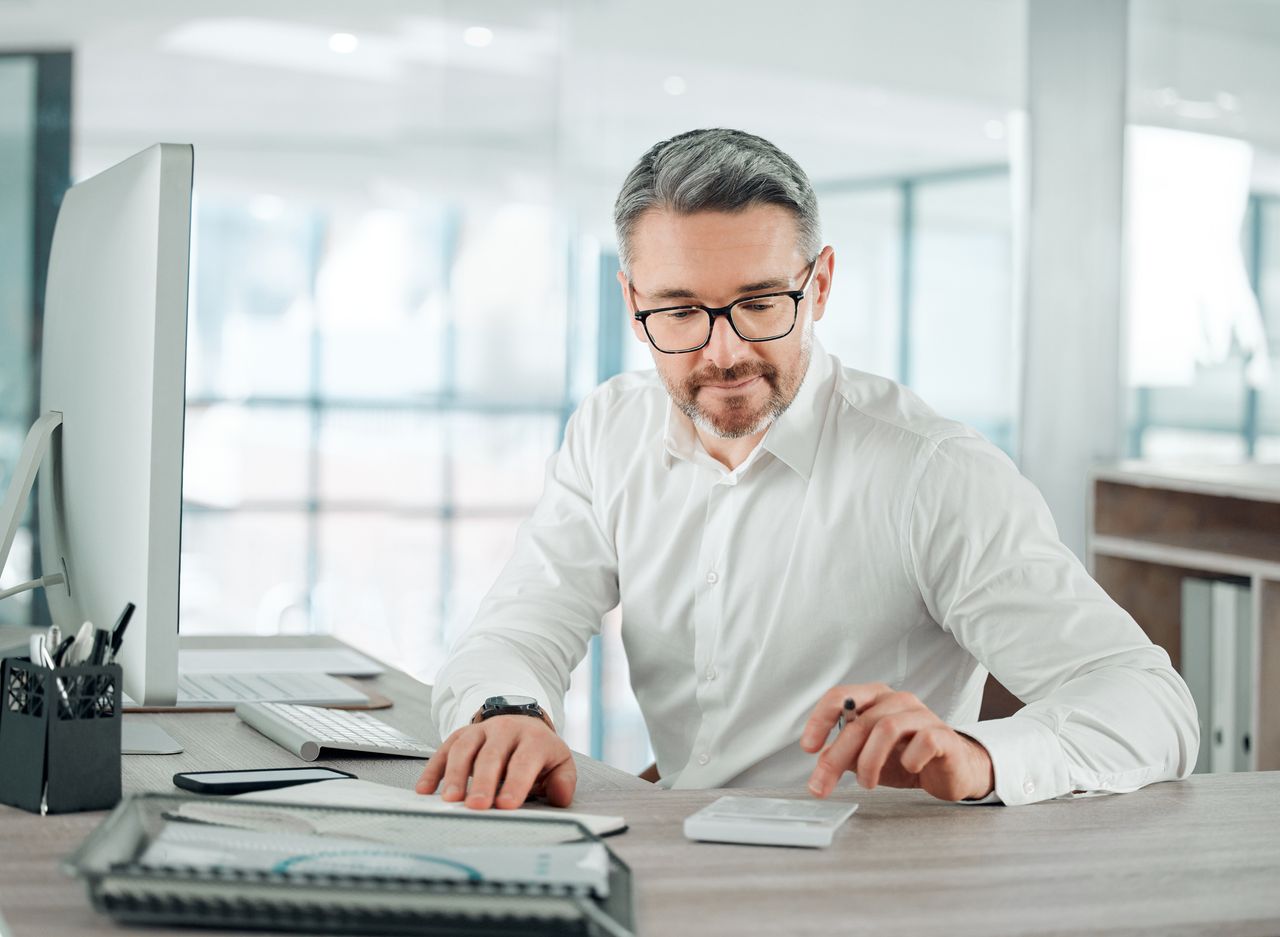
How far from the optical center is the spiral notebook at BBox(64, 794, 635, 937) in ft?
3.15

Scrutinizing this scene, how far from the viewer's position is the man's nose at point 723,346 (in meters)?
1.78

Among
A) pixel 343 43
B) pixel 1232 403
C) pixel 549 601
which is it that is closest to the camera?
pixel 549 601

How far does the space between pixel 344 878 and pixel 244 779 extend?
0.44 metres

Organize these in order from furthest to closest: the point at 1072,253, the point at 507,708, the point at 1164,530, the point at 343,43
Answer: the point at 1072,253, the point at 343,43, the point at 1164,530, the point at 507,708

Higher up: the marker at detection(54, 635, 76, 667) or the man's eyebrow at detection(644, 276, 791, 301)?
the man's eyebrow at detection(644, 276, 791, 301)

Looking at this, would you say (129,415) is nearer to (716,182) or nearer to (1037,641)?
(716,182)

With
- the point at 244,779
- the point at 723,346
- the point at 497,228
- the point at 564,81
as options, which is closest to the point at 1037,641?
the point at 723,346

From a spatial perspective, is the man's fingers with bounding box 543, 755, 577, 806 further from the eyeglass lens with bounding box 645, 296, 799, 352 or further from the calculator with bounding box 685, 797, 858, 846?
the eyeglass lens with bounding box 645, 296, 799, 352

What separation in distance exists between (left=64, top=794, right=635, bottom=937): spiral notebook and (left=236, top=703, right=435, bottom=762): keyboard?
0.47 m

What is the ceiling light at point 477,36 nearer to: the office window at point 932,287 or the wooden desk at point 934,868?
the office window at point 932,287

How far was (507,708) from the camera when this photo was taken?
154 centimetres

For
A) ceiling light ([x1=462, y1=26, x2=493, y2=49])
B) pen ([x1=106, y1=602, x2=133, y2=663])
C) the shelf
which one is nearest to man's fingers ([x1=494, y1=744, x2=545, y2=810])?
pen ([x1=106, y1=602, x2=133, y2=663])

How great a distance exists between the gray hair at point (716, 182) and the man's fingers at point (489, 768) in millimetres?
726

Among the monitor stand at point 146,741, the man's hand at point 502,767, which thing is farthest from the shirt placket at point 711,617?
the monitor stand at point 146,741
